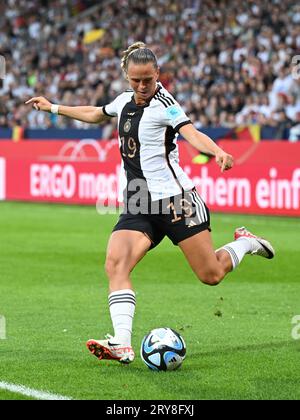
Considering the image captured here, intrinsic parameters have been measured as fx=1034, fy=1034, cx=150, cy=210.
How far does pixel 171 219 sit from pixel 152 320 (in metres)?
2.05

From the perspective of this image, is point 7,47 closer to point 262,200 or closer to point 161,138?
point 262,200

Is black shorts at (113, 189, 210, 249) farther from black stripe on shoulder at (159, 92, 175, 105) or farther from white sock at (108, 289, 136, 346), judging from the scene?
black stripe on shoulder at (159, 92, 175, 105)

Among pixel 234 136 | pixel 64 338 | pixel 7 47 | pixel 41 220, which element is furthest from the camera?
pixel 7 47

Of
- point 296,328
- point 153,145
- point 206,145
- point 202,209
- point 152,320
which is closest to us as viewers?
point 206,145

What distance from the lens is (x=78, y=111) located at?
8.53 m

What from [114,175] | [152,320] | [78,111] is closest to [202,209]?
[78,111]

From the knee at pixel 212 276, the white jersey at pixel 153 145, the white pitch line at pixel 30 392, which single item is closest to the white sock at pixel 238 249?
the knee at pixel 212 276

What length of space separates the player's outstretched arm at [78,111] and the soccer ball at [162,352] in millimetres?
1920

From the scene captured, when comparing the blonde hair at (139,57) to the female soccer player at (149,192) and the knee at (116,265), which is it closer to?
the female soccer player at (149,192)

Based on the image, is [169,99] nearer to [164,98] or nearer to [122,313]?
[164,98]

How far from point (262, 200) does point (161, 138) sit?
13459mm

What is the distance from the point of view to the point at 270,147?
21422 mm

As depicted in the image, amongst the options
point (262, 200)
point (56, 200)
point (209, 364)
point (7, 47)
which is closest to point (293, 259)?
point (262, 200)

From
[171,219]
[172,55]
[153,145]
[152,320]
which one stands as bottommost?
[152,320]
